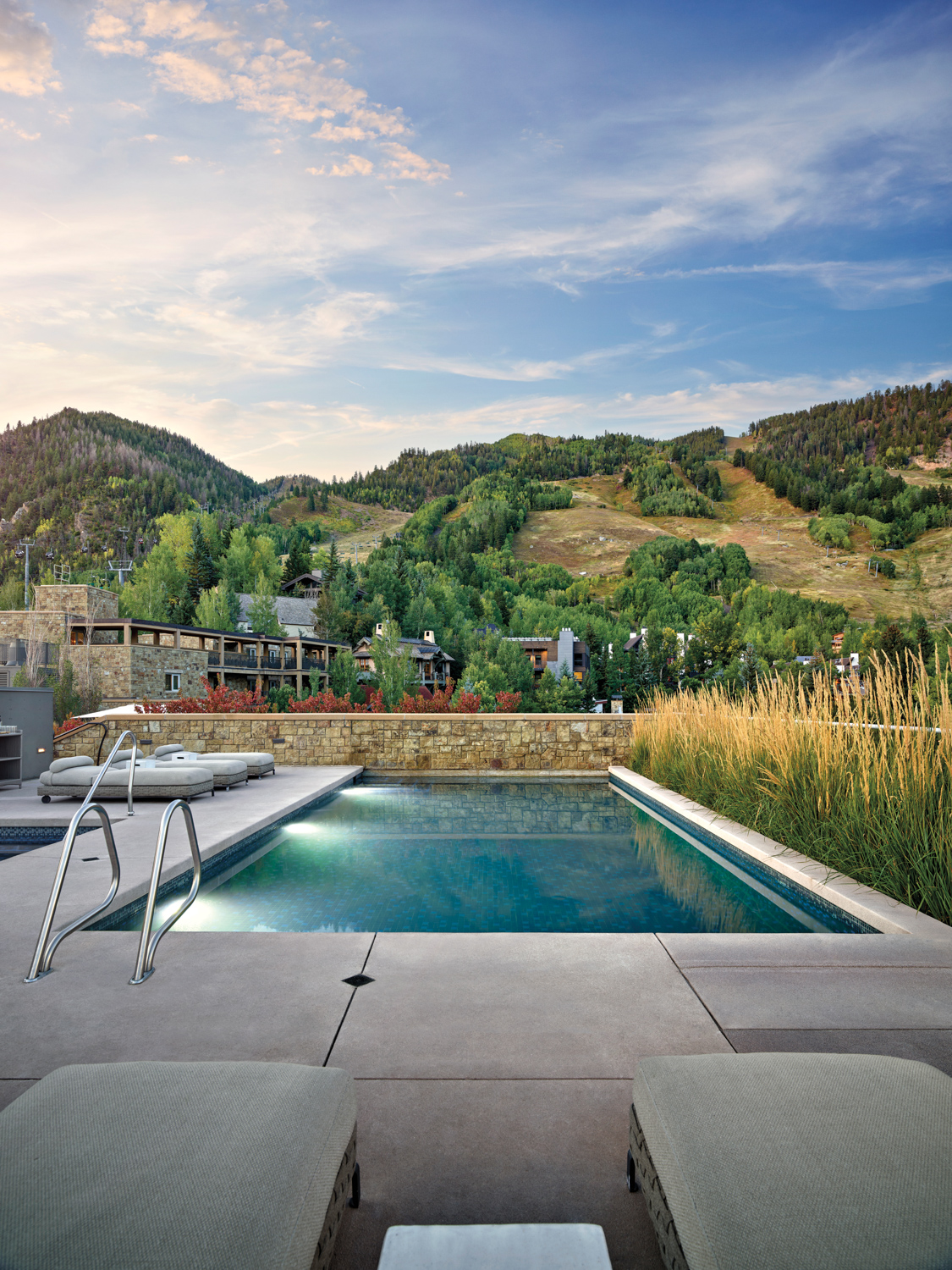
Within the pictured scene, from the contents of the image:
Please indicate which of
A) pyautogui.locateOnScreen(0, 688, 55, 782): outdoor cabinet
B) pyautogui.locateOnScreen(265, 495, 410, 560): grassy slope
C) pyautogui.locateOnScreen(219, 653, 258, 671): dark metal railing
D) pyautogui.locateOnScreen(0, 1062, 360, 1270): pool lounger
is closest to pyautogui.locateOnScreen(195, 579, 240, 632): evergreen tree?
pyautogui.locateOnScreen(219, 653, 258, 671): dark metal railing

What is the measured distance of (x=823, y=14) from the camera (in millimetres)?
12641

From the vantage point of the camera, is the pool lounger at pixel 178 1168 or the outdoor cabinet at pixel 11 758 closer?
the pool lounger at pixel 178 1168

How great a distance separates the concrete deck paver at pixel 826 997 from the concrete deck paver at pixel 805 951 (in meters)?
0.07

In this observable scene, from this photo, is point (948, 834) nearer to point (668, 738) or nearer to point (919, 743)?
point (919, 743)

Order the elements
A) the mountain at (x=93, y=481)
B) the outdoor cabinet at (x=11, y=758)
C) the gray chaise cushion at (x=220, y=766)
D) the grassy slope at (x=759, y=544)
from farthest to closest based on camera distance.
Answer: the mountain at (x=93, y=481), the grassy slope at (x=759, y=544), the outdoor cabinet at (x=11, y=758), the gray chaise cushion at (x=220, y=766)

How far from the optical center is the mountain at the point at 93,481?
10088 centimetres

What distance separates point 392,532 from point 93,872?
109 meters

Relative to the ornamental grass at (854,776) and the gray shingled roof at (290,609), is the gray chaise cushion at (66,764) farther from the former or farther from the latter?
the gray shingled roof at (290,609)

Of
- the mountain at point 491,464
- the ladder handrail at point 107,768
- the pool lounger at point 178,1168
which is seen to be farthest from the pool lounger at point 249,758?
the mountain at point 491,464

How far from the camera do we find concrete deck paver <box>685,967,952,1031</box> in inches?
92.7

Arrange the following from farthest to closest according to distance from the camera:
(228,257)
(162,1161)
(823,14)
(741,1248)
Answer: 1. (228,257)
2. (823,14)
3. (162,1161)
4. (741,1248)

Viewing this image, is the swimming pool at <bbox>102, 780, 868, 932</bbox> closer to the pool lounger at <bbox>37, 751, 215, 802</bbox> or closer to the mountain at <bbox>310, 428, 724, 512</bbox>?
the pool lounger at <bbox>37, 751, 215, 802</bbox>

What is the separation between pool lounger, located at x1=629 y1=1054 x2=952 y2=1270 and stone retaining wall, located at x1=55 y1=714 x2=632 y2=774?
8.57 m

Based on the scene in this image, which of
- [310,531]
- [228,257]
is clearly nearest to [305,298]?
[228,257]
